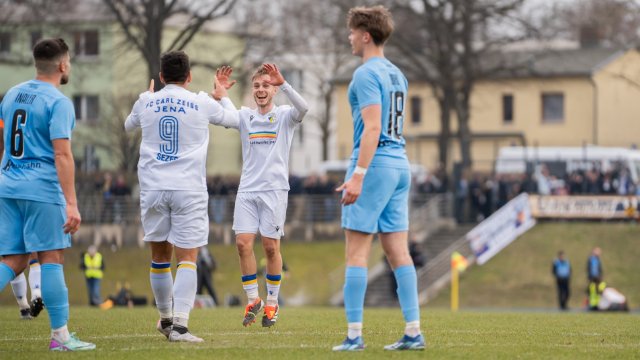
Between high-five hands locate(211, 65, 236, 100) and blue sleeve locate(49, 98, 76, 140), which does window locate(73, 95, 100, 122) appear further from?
blue sleeve locate(49, 98, 76, 140)

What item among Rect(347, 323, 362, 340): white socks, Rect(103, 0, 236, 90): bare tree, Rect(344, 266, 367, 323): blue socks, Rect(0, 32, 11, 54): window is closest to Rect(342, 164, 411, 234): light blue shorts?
Rect(344, 266, 367, 323): blue socks

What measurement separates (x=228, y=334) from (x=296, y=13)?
50010 millimetres

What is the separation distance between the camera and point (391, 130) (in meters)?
9.37

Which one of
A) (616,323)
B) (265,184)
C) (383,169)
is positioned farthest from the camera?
(616,323)

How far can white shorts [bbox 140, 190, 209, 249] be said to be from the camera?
1035 centimetres

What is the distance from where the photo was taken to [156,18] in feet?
124

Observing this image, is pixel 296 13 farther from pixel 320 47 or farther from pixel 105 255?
pixel 105 255

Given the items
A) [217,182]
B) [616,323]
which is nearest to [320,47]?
[217,182]

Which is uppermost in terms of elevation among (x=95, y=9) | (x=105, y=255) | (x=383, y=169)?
(x=95, y=9)

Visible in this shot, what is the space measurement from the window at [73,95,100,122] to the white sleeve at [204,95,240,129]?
187 feet

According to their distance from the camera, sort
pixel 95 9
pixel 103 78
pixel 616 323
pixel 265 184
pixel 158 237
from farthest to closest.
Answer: pixel 103 78
pixel 95 9
pixel 616 323
pixel 265 184
pixel 158 237

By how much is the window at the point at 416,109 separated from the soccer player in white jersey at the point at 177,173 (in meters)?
64.3

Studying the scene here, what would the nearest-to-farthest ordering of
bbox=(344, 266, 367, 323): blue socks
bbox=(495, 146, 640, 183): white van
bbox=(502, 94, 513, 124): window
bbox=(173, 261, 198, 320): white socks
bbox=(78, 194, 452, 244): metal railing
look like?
1. bbox=(344, 266, 367, 323): blue socks
2. bbox=(173, 261, 198, 320): white socks
3. bbox=(78, 194, 452, 244): metal railing
4. bbox=(495, 146, 640, 183): white van
5. bbox=(502, 94, 513, 124): window

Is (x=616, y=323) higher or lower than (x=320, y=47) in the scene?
lower
